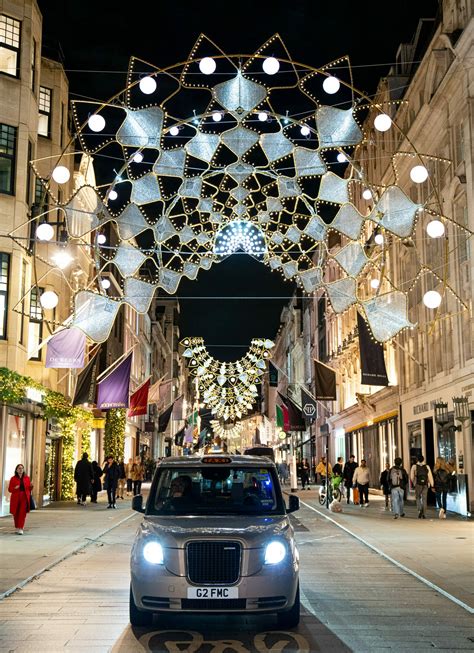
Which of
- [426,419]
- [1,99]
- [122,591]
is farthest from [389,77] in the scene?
[122,591]

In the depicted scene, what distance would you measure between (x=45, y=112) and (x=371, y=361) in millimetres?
16650

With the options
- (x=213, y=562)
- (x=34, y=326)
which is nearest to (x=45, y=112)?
(x=34, y=326)

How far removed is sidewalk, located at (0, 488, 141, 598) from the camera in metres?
13.6

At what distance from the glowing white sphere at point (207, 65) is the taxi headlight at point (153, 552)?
713cm

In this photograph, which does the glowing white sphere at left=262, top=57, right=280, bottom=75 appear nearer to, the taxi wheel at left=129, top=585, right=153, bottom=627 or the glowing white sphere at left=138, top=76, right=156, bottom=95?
the glowing white sphere at left=138, top=76, right=156, bottom=95

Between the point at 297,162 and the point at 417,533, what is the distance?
996 centimetres

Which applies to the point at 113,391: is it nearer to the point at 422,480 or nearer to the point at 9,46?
the point at 422,480

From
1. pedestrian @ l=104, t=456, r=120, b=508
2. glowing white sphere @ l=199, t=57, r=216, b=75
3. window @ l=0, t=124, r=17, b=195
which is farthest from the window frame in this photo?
glowing white sphere @ l=199, t=57, r=216, b=75

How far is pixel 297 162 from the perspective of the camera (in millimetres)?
16297

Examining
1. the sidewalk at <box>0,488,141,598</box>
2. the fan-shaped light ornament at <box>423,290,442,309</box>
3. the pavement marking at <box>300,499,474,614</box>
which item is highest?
the fan-shaped light ornament at <box>423,290,442,309</box>

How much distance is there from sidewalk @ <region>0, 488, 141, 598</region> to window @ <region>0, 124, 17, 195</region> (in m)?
10.8

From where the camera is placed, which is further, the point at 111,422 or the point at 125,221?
the point at 111,422

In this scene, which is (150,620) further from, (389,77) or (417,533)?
(389,77)

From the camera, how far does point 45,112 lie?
109ft
